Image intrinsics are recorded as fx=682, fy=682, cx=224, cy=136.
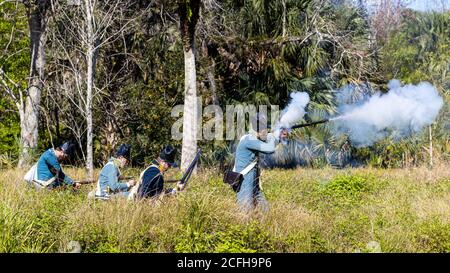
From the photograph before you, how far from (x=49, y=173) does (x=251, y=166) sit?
3.56 m

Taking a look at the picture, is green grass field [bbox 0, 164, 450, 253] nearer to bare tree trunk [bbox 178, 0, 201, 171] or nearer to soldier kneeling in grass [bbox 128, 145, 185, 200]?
soldier kneeling in grass [bbox 128, 145, 185, 200]

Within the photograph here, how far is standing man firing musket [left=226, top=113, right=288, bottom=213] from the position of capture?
30.9 ft

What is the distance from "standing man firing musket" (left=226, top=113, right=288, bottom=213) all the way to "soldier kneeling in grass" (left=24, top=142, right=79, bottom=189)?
10.5ft

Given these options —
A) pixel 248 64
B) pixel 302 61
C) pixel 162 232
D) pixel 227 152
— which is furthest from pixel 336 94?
pixel 162 232

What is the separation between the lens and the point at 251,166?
376 inches

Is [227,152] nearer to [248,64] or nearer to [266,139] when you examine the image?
[248,64]

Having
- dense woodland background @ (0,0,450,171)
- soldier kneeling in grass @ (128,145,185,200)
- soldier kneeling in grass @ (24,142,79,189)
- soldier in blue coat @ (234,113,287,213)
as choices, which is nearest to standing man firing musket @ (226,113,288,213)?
soldier in blue coat @ (234,113,287,213)

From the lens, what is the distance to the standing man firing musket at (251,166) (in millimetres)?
9430

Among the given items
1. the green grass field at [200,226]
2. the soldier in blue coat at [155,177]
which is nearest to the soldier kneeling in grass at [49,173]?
the green grass field at [200,226]

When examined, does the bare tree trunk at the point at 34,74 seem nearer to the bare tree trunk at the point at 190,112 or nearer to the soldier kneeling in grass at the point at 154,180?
the bare tree trunk at the point at 190,112

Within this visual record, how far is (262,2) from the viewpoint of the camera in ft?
66.7

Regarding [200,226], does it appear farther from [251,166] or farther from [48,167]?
[48,167]

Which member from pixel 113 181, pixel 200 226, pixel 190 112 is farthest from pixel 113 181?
pixel 190 112
